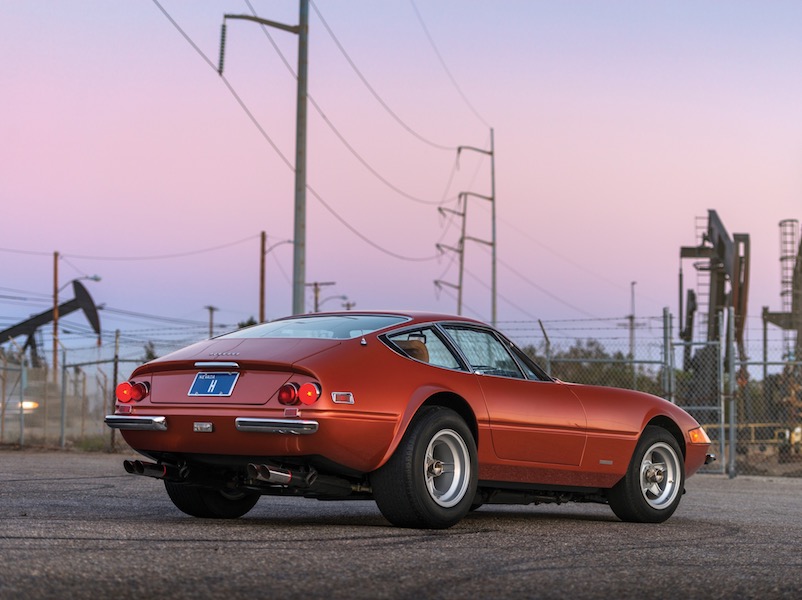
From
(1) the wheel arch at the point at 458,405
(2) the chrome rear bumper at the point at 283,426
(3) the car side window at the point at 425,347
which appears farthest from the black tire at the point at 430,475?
(2) the chrome rear bumper at the point at 283,426

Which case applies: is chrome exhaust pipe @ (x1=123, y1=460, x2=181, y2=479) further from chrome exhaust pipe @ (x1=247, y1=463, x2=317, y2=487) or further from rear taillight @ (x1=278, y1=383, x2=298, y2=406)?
rear taillight @ (x1=278, y1=383, x2=298, y2=406)

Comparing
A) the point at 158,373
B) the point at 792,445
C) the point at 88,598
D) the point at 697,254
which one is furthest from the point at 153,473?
the point at 697,254

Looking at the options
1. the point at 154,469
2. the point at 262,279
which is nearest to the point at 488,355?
the point at 154,469

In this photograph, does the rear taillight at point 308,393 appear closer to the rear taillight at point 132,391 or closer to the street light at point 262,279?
the rear taillight at point 132,391

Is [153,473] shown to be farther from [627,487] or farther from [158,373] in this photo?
[627,487]

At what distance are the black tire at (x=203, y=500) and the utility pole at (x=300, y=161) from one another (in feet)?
37.1

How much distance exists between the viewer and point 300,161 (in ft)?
66.5

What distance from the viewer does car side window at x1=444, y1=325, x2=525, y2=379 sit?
329 inches

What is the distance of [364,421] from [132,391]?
1.59 m

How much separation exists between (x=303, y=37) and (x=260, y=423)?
14.9m

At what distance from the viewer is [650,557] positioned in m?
6.41

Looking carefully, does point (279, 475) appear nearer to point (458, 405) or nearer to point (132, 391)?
point (132, 391)

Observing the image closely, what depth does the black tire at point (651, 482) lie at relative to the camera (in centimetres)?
905


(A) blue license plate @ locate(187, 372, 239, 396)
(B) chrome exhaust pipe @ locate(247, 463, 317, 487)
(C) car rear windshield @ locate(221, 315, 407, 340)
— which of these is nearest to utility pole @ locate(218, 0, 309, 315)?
(C) car rear windshield @ locate(221, 315, 407, 340)
